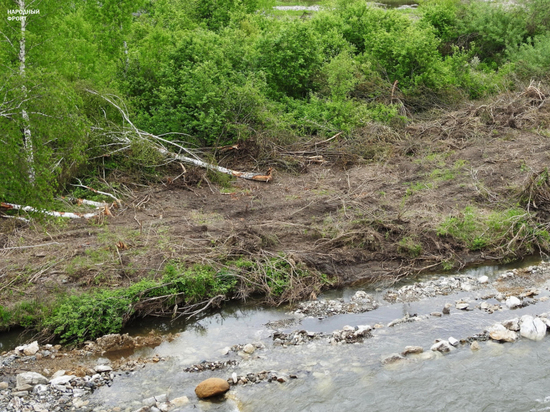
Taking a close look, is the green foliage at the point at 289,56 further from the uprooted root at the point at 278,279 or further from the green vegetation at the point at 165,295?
the green vegetation at the point at 165,295

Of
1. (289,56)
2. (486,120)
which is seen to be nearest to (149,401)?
(289,56)

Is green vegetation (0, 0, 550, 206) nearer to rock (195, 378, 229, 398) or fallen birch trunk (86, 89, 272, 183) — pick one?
fallen birch trunk (86, 89, 272, 183)

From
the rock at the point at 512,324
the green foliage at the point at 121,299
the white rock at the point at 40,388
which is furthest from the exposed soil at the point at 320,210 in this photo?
the white rock at the point at 40,388

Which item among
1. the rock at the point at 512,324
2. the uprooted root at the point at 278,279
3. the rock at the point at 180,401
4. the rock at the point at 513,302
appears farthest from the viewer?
the uprooted root at the point at 278,279

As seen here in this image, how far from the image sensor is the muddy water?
7137mm

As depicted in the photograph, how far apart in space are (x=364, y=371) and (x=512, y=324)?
2.32m

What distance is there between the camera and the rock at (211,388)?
722 centimetres

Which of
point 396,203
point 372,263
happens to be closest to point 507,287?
point 372,263

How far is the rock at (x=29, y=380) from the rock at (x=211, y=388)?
1924mm

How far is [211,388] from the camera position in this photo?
23.7 feet

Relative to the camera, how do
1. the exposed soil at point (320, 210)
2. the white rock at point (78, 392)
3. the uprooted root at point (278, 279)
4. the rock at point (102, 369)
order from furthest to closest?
the exposed soil at point (320, 210) → the uprooted root at point (278, 279) → the rock at point (102, 369) → the white rock at point (78, 392)

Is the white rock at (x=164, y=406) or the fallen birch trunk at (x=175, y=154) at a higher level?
the fallen birch trunk at (x=175, y=154)

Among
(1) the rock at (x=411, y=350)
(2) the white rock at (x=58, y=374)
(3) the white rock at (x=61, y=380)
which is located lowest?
(1) the rock at (x=411, y=350)

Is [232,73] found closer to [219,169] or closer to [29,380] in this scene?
[219,169]
